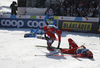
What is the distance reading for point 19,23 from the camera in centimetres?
1352

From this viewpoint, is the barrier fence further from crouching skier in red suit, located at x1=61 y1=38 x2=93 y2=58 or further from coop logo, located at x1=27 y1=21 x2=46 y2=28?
crouching skier in red suit, located at x1=61 y1=38 x2=93 y2=58

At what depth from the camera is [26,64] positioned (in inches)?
183

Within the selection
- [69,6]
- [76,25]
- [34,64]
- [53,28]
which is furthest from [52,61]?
[69,6]

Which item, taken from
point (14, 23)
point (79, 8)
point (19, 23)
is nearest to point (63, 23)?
point (79, 8)

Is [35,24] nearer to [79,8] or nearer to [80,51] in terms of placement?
[79,8]

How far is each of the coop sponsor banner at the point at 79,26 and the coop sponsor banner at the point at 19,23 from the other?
2120 millimetres

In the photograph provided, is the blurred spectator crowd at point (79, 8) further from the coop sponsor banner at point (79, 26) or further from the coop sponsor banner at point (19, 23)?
the coop sponsor banner at point (19, 23)

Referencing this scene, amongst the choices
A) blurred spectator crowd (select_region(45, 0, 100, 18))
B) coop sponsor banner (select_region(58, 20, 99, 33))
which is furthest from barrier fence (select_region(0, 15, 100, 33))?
blurred spectator crowd (select_region(45, 0, 100, 18))

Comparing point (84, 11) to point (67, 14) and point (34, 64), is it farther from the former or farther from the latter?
point (34, 64)

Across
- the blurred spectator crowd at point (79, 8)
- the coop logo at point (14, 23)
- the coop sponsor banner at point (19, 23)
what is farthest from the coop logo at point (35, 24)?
the blurred spectator crowd at point (79, 8)

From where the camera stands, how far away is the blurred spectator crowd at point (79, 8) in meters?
12.7

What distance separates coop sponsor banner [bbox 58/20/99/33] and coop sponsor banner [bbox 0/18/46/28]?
212 cm

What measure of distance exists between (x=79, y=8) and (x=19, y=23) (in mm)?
5673

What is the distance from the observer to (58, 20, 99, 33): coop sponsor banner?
11.7 m
